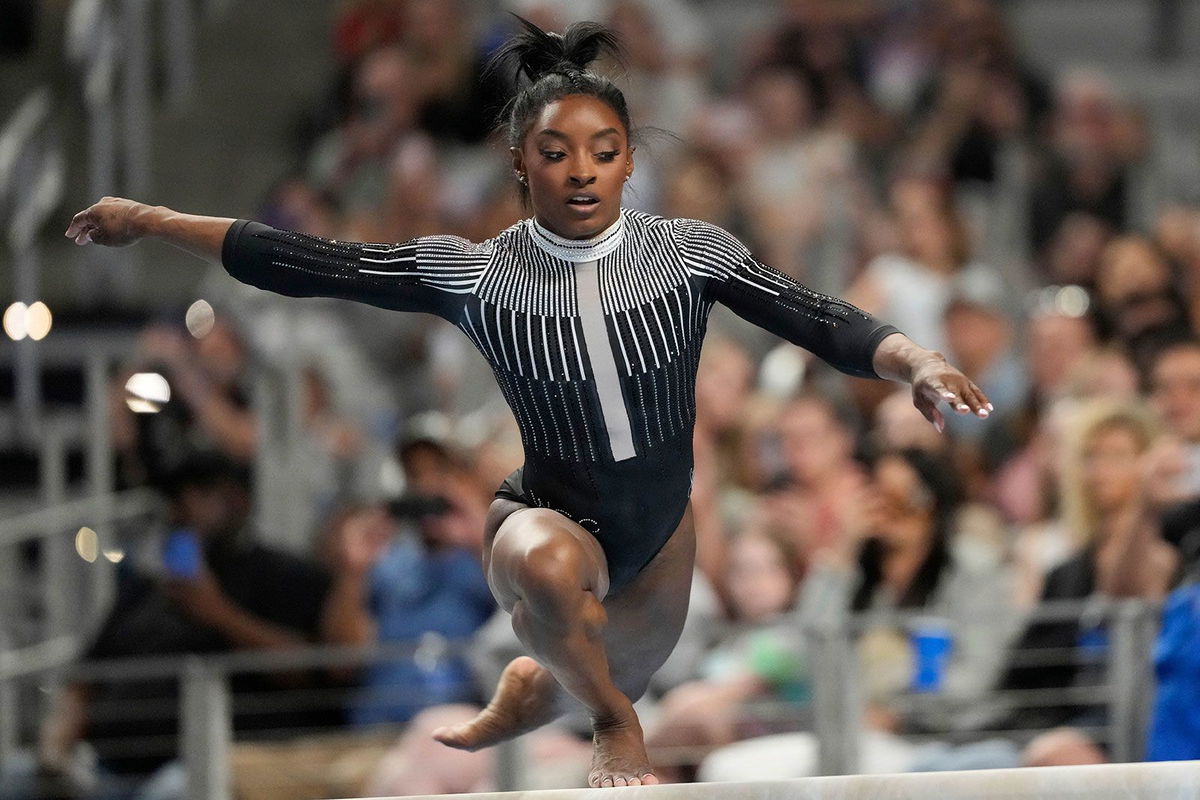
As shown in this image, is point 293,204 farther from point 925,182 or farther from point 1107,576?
point 1107,576

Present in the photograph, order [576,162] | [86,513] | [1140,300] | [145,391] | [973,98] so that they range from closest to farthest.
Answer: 1. [576,162]
2. [145,391]
3. [1140,300]
4. [86,513]
5. [973,98]

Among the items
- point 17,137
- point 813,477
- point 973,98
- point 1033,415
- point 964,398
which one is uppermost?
point 973,98

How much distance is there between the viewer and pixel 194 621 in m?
5.27

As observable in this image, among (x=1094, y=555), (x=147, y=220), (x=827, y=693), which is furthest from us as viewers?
(x=1094, y=555)

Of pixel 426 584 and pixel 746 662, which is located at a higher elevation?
pixel 426 584

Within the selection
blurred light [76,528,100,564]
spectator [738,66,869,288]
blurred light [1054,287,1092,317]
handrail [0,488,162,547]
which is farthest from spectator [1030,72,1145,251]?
blurred light [76,528,100,564]

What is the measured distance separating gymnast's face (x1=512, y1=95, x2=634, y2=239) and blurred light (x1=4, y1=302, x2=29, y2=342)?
4027mm

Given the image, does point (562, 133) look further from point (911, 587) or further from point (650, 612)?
point (911, 587)

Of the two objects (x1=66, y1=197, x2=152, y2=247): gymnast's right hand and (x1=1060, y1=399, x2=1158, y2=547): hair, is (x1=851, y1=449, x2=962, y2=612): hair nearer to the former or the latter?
(x1=1060, y1=399, x2=1158, y2=547): hair

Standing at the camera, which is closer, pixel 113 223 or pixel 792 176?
pixel 113 223

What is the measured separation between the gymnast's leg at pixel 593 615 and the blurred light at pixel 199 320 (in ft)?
11.5

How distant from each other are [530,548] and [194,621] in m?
3.04

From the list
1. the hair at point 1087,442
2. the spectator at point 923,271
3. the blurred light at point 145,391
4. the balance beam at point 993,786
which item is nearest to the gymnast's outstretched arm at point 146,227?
the blurred light at point 145,391

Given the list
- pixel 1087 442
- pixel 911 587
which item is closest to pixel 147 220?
pixel 911 587
